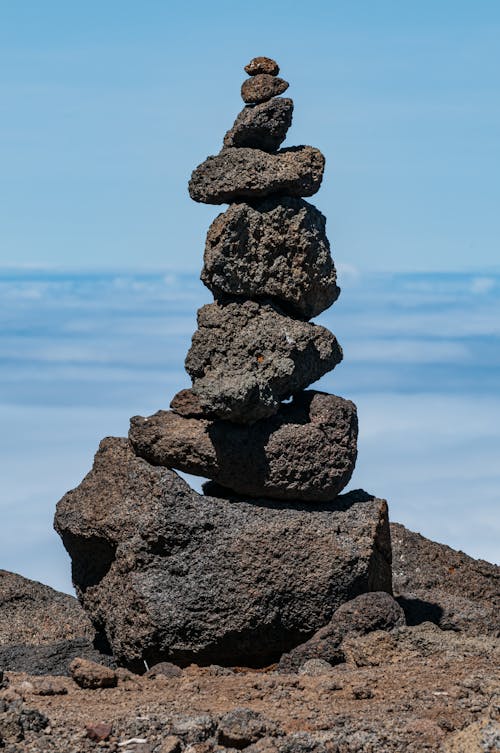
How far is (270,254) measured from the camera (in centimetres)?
1631

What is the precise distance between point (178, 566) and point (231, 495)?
1.12 m

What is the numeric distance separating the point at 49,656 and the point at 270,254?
5.54m

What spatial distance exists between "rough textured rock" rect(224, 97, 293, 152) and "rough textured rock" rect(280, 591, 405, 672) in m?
5.53

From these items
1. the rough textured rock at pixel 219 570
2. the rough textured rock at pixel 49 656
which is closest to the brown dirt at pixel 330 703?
the rough textured rock at pixel 219 570

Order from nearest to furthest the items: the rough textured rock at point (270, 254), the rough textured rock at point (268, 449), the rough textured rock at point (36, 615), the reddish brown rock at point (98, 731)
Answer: the reddish brown rock at point (98, 731), the rough textured rock at point (268, 449), the rough textured rock at point (270, 254), the rough textured rock at point (36, 615)

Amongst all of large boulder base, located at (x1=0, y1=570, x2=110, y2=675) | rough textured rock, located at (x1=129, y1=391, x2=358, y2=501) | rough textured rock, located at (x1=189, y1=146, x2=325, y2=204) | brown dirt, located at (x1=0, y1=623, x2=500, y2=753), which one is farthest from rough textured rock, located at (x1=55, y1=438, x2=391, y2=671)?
rough textured rock, located at (x1=189, y1=146, x2=325, y2=204)

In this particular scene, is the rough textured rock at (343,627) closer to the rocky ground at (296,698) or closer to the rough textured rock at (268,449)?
the rocky ground at (296,698)

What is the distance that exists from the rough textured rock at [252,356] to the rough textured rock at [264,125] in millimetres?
1982

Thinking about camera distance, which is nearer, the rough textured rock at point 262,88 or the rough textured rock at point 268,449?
the rough textured rock at point 268,449

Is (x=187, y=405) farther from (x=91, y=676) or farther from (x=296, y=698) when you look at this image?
(x=296, y=698)

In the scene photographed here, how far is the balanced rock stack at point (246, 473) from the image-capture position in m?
15.6

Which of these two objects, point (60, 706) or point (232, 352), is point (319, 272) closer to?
point (232, 352)

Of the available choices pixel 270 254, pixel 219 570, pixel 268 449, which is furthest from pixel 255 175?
pixel 219 570

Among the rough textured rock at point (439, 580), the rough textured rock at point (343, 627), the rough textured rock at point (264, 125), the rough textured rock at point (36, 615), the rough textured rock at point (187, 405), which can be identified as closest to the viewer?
the rough textured rock at point (343, 627)
